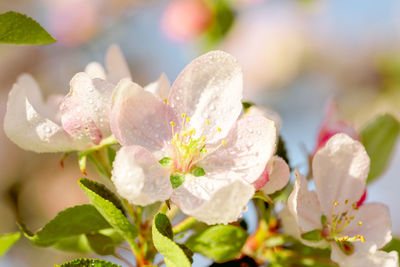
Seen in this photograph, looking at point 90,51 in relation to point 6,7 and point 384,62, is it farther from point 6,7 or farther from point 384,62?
point 384,62

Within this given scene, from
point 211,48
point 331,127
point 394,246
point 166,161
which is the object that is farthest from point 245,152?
point 211,48

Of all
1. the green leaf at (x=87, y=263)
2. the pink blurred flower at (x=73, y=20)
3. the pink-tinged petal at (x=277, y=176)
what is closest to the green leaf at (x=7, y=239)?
the green leaf at (x=87, y=263)

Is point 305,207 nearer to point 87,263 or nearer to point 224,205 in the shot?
point 224,205

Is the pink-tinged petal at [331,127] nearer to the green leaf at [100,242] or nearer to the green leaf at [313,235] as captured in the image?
the green leaf at [313,235]

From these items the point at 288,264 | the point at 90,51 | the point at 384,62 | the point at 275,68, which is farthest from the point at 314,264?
the point at 275,68

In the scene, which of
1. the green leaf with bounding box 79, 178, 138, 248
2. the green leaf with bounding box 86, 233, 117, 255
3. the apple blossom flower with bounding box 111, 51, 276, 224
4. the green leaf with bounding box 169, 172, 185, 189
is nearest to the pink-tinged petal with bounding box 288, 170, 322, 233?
the apple blossom flower with bounding box 111, 51, 276, 224

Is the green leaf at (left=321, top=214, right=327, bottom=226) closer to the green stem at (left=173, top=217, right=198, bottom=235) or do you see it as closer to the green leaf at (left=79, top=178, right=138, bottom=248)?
the green stem at (left=173, top=217, right=198, bottom=235)
